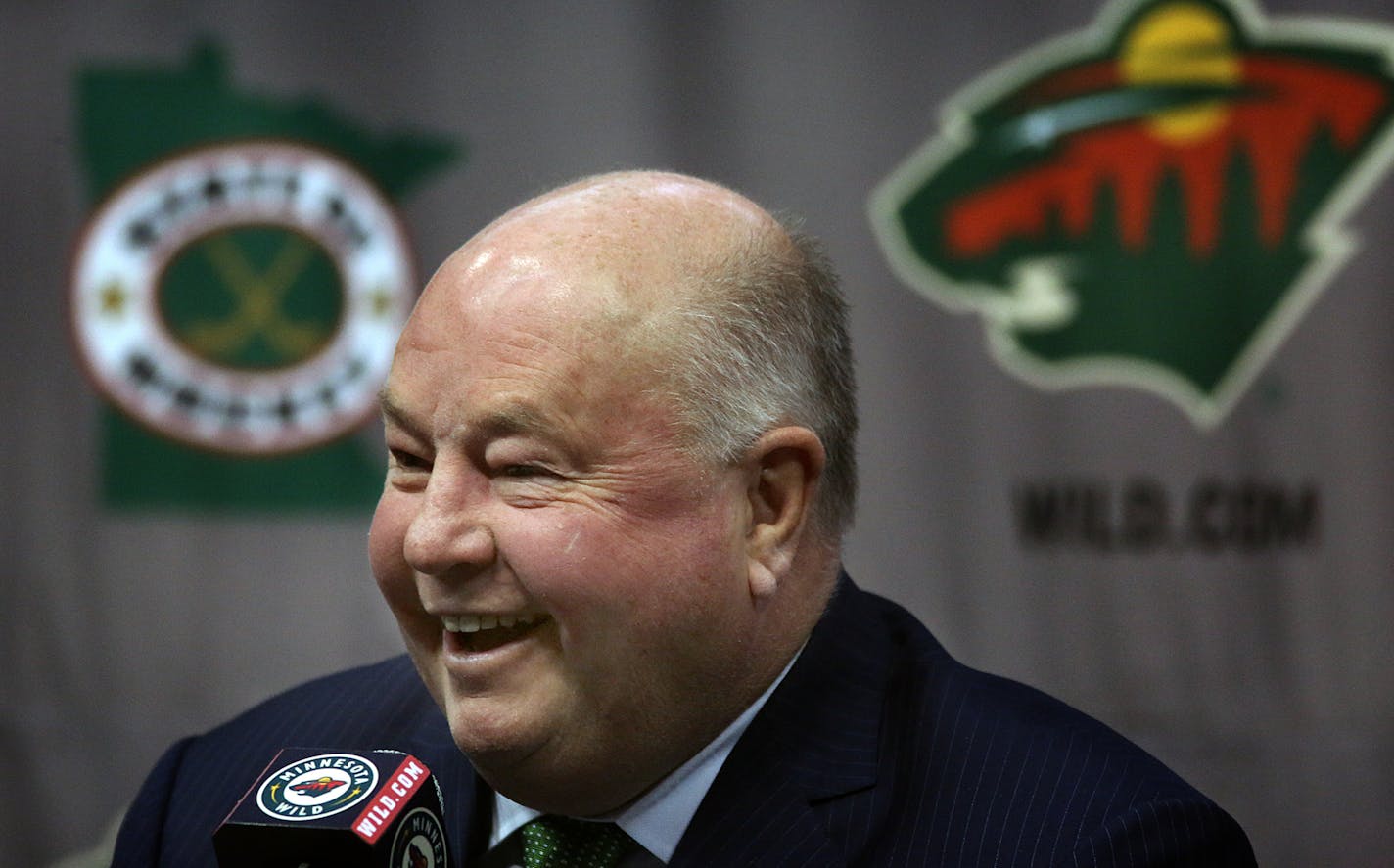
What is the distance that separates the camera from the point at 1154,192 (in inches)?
94.8

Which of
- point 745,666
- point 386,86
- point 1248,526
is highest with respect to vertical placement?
point 386,86

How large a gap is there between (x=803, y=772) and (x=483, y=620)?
0.33 meters

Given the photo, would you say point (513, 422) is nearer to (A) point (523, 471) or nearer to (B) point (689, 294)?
(A) point (523, 471)

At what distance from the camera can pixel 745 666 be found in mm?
1198

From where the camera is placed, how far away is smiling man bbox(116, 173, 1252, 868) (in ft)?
3.56

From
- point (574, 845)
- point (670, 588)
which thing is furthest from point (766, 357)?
point (574, 845)

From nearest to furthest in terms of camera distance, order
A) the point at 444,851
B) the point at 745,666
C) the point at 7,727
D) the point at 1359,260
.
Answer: the point at 444,851 → the point at 745,666 → the point at 1359,260 → the point at 7,727

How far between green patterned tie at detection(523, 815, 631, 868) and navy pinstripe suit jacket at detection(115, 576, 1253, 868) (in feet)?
0.21

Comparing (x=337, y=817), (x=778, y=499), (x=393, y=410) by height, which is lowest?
(x=337, y=817)

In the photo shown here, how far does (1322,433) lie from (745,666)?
1540 mm

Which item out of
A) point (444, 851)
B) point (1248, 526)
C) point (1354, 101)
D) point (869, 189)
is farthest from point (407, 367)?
point (1354, 101)

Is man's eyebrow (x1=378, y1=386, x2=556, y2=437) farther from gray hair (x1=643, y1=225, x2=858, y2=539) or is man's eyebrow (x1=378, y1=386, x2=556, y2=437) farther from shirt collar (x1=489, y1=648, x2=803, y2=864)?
shirt collar (x1=489, y1=648, x2=803, y2=864)

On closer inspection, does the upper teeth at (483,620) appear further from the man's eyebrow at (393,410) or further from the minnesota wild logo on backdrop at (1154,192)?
the minnesota wild logo on backdrop at (1154,192)

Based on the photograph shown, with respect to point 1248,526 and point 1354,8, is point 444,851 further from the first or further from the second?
point 1354,8
